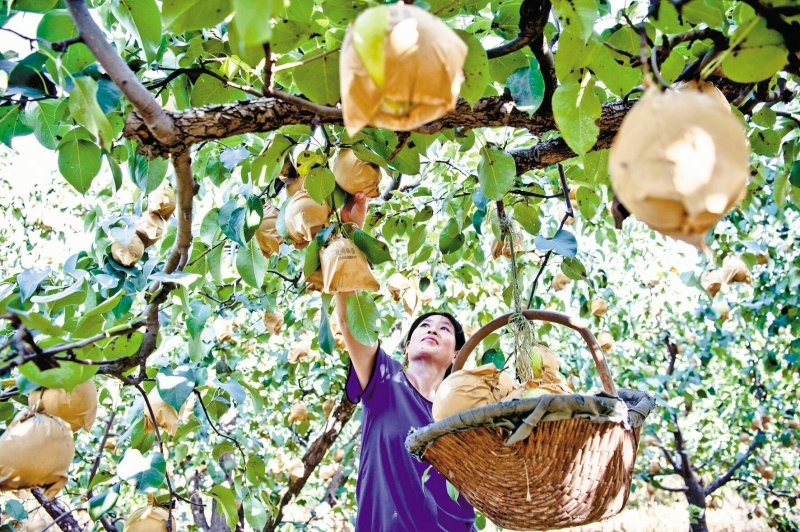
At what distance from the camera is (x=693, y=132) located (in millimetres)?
441

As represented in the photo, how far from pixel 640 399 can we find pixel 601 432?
27cm

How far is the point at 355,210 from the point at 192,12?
69 centimetres

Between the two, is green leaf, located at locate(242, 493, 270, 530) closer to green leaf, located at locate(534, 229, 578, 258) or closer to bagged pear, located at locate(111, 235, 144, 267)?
bagged pear, located at locate(111, 235, 144, 267)

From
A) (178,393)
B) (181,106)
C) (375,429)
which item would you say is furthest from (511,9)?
(375,429)

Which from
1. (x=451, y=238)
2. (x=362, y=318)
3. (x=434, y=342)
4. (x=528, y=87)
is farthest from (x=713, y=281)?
(x=528, y=87)

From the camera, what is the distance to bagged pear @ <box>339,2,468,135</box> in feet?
1.55

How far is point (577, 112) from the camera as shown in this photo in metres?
0.79

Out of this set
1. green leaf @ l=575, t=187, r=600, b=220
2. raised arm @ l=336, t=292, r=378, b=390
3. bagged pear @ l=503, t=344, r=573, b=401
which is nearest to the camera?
bagged pear @ l=503, t=344, r=573, b=401

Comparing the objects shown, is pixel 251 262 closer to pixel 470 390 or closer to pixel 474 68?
pixel 470 390

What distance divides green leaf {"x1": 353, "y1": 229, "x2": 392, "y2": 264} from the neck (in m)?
1.04

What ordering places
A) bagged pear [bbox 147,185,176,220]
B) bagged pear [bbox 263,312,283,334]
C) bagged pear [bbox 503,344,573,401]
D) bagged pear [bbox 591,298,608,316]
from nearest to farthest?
bagged pear [bbox 503,344,573,401], bagged pear [bbox 147,185,176,220], bagged pear [bbox 263,312,283,334], bagged pear [bbox 591,298,608,316]

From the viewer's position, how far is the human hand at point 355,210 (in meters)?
1.31

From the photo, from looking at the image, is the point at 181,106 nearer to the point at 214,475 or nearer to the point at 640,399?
the point at 640,399

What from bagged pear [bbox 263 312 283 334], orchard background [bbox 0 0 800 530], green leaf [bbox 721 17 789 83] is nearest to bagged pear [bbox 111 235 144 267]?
orchard background [bbox 0 0 800 530]
